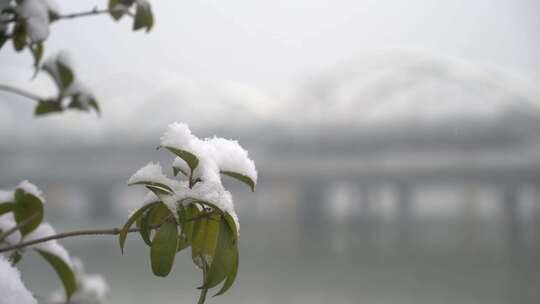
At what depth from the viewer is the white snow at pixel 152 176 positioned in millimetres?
288

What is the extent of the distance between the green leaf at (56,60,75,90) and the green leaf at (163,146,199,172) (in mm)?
200

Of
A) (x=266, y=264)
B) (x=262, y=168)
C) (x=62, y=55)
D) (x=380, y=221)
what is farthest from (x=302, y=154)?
(x=62, y=55)

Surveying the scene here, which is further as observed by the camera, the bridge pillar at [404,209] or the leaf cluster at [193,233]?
the bridge pillar at [404,209]

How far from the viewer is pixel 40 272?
6.56 feet

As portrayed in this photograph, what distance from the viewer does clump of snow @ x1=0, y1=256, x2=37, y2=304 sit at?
0.32m

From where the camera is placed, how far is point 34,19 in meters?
0.37

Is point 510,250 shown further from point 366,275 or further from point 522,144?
point 522,144

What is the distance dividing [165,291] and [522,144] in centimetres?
167

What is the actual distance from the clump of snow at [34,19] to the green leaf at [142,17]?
0.23 ft

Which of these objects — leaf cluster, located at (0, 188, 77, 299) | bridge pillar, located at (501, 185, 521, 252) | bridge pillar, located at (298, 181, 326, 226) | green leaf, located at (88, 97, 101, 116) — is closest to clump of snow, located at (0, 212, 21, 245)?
leaf cluster, located at (0, 188, 77, 299)

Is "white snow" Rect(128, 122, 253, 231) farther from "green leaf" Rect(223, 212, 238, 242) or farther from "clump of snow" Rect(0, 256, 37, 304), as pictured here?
"clump of snow" Rect(0, 256, 37, 304)

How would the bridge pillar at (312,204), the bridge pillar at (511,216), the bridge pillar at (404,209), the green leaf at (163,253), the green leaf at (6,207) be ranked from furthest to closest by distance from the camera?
1. the bridge pillar at (312,204)
2. the bridge pillar at (404,209)
3. the bridge pillar at (511,216)
4. the green leaf at (6,207)
5. the green leaf at (163,253)

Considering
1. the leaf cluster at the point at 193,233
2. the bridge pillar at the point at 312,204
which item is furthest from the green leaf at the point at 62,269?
the bridge pillar at the point at 312,204

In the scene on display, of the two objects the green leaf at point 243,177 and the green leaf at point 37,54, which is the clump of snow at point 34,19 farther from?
the green leaf at point 243,177
